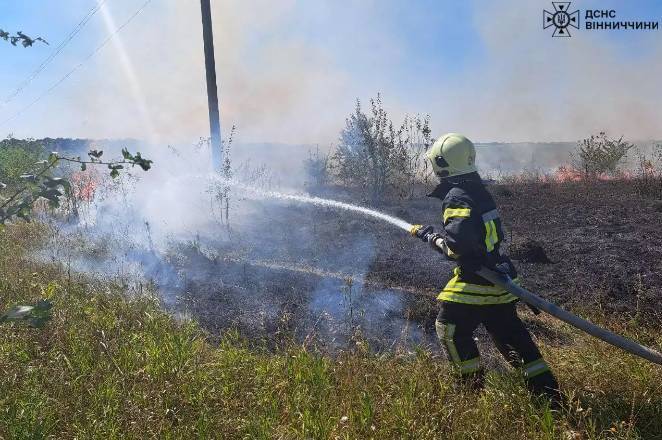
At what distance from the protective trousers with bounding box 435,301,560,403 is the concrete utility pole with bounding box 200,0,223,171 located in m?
7.61

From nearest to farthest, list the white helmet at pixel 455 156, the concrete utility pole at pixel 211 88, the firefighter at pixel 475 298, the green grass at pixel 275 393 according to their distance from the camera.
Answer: the green grass at pixel 275 393 < the firefighter at pixel 475 298 < the white helmet at pixel 455 156 < the concrete utility pole at pixel 211 88

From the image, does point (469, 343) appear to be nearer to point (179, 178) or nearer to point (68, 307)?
point (68, 307)

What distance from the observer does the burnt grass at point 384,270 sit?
14.5ft

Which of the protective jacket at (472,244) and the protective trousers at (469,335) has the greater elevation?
the protective jacket at (472,244)

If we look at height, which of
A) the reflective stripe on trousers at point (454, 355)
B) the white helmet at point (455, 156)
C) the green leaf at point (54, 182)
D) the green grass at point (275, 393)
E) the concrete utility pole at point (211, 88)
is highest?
the concrete utility pole at point (211, 88)

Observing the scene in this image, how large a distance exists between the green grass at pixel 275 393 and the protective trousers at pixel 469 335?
0.13 m

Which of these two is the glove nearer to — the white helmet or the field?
the white helmet

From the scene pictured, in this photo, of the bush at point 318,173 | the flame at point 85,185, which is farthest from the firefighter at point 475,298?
the bush at point 318,173

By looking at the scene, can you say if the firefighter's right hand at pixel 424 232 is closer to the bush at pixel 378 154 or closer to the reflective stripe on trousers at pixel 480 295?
the reflective stripe on trousers at pixel 480 295

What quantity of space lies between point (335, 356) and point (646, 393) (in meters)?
2.02

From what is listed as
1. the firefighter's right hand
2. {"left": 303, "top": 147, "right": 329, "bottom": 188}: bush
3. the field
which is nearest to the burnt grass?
the field

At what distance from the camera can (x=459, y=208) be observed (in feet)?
9.86

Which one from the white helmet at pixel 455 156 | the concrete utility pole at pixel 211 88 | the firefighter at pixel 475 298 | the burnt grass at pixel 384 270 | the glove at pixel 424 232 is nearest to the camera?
the firefighter at pixel 475 298

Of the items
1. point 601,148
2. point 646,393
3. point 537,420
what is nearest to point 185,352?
point 537,420
